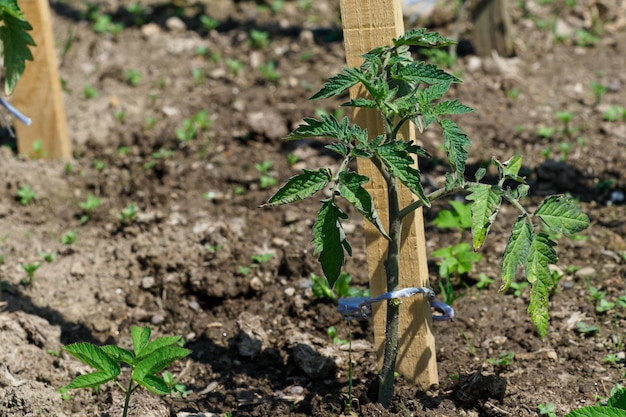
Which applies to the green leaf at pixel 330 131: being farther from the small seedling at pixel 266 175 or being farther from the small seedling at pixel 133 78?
the small seedling at pixel 133 78

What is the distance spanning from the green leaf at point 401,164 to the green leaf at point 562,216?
0.31 meters

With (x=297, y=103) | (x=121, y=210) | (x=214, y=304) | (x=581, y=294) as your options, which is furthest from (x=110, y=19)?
(x=581, y=294)

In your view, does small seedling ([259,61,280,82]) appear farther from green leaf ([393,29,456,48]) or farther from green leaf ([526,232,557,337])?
green leaf ([526,232,557,337])

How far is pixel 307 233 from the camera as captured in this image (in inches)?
136

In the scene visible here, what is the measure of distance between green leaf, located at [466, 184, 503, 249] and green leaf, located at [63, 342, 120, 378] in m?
1.01

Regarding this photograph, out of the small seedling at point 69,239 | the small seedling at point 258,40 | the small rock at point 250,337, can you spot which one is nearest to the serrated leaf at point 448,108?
the small rock at point 250,337

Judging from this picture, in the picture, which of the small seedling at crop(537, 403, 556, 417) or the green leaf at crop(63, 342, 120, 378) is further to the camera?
the small seedling at crop(537, 403, 556, 417)

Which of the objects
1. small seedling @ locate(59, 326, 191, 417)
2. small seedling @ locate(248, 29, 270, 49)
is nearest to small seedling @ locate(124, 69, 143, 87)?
small seedling @ locate(248, 29, 270, 49)

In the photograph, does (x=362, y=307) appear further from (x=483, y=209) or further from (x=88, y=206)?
(x=88, y=206)

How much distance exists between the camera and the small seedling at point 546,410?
2400 mm

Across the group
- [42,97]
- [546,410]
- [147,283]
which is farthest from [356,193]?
[42,97]

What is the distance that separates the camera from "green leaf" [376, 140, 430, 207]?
1.99 metres

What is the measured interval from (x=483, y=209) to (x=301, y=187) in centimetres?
45

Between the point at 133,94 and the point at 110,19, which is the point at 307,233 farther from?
the point at 110,19
